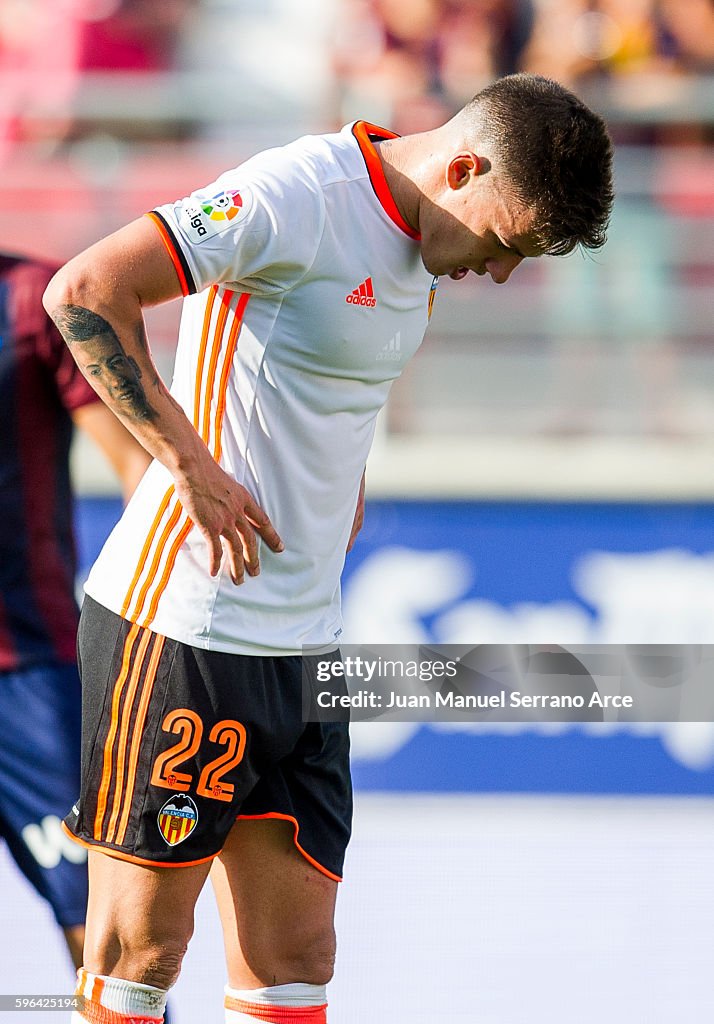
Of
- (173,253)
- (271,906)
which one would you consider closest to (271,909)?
(271,906)

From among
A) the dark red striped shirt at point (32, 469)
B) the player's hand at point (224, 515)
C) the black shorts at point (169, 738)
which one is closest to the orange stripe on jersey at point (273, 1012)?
the black shorts at point (169, 738)

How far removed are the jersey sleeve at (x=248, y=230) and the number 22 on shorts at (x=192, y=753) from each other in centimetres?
55

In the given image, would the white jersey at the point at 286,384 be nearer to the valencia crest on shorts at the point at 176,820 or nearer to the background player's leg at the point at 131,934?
the valencia crest on shorts at the point at 176,820

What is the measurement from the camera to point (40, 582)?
7.68 ft

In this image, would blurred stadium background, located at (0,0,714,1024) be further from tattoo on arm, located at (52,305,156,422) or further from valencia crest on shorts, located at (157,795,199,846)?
tattoo on arm, located at (52,305,156,422)

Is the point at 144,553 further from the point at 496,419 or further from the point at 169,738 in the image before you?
the point at 496,419

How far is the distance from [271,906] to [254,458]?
625 millimetres

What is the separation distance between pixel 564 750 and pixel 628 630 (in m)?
0.41

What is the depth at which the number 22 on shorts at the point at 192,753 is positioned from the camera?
5.55 feet

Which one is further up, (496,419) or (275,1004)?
(496,419)

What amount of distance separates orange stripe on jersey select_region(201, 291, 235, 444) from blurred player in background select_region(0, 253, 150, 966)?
0.56 meters

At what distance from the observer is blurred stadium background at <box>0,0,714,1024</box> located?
332 cm

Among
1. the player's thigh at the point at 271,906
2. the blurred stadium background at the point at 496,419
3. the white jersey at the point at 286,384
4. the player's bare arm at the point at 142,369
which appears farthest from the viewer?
the blurred stadium background at the point at 496,419

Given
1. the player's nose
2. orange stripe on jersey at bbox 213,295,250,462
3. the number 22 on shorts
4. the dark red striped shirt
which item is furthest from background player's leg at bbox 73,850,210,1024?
the player's nose
